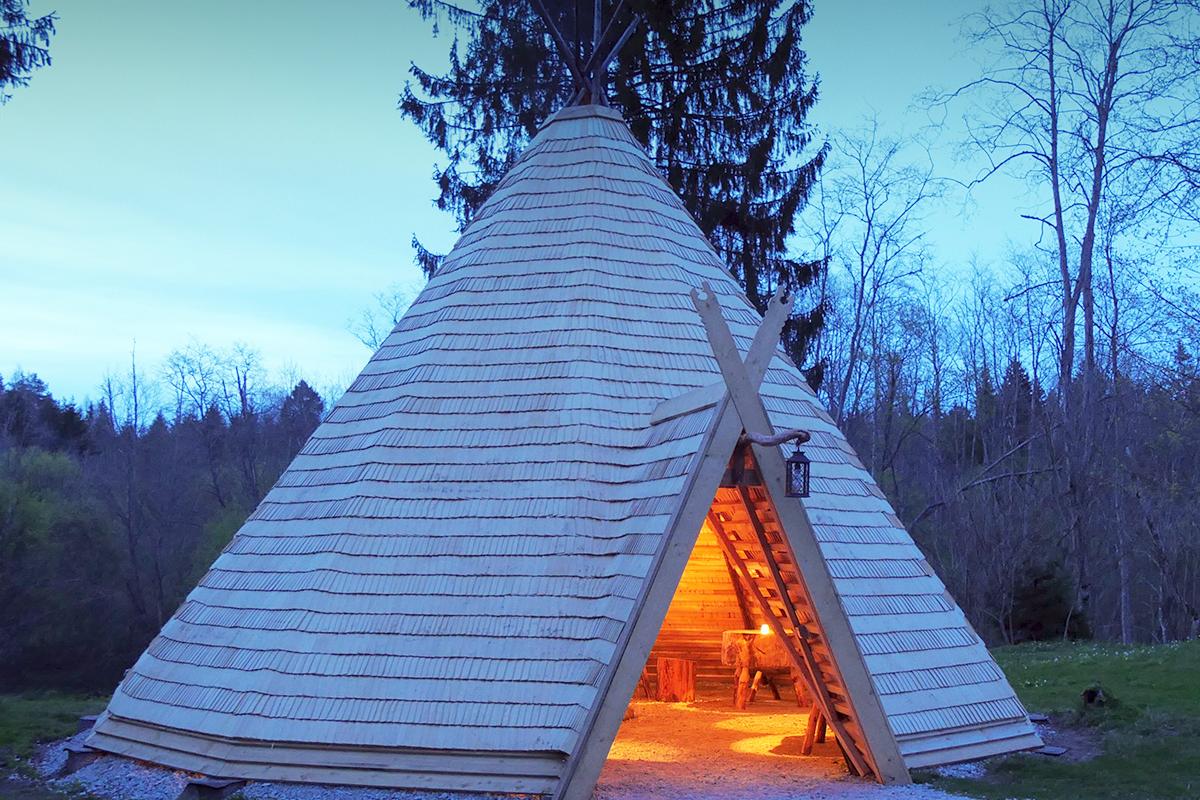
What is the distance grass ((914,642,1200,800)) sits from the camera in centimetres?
791

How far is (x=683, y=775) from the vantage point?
330 inches

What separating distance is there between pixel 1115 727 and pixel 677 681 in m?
4.46

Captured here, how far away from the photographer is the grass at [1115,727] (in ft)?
26.0

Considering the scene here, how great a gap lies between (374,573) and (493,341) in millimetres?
2394

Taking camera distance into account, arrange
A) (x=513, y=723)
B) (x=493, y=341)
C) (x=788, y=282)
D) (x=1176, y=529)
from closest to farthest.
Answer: (x=513, y=723) → (x=493, y=341) → (x=788, y=282) → (x=1176, y=529)

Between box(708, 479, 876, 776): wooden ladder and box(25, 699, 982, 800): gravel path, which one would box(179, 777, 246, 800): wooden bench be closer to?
box(25, 699, 982, 800): gravel path

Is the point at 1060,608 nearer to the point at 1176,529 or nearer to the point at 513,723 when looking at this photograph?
the point at 1176,529

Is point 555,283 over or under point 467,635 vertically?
over

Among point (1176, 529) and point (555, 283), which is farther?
point (1176, 529)

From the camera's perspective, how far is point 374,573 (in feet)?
26.8

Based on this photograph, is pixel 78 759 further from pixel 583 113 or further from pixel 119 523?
pixel 119 523

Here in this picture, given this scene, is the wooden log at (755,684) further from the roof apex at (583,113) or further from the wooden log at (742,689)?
the roof apex at (583,113)

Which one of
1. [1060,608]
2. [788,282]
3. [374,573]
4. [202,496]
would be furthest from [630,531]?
[202,496]

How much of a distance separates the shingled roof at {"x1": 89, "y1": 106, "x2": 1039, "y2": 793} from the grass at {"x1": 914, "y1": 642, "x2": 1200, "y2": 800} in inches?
17.6
